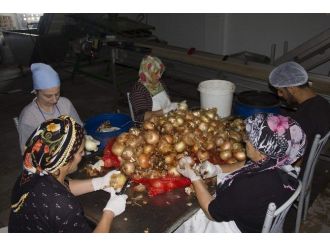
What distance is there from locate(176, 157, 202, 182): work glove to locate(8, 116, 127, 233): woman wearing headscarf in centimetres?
60

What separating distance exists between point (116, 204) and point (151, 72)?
1.89 m

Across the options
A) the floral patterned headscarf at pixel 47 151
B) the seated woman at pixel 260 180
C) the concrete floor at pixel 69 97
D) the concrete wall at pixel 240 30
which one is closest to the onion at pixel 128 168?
the floral patterned headscarf at pixel 47 151

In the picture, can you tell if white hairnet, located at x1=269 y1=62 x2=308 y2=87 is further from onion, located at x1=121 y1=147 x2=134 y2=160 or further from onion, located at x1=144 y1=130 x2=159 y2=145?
onion, located at x1=121 y1=147 x2=134 y2=160

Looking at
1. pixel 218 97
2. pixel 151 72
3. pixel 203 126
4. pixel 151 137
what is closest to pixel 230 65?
pixel 218 97

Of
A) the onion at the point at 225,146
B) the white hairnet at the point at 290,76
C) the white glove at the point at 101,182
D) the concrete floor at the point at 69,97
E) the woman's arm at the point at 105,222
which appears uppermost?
the white hairnet at the point at 290,76

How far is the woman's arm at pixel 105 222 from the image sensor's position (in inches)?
72.3

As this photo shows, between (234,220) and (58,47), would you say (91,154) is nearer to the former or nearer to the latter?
(234,220)

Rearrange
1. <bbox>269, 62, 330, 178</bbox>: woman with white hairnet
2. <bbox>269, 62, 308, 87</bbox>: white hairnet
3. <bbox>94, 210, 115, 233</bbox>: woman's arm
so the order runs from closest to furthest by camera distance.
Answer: <bbox>94, 210, 115, 233</bbox>: woman's arm → <bbox>269, 62, 330, 178</bbox>: woman with white hairnet → <bbox>269, 62, 308, 87</bbox>: white hairnet

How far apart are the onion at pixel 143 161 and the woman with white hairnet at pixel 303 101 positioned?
1.57 metres

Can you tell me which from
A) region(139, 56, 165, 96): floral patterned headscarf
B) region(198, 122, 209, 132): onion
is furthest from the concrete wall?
region(198, 122, 209, 132): onion

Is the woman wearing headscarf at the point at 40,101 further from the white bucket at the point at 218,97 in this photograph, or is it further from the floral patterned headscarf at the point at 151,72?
the white bucket at the point at 218,97

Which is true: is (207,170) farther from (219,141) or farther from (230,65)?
(230,65)

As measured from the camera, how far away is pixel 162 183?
221 cm

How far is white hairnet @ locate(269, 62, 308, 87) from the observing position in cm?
296
